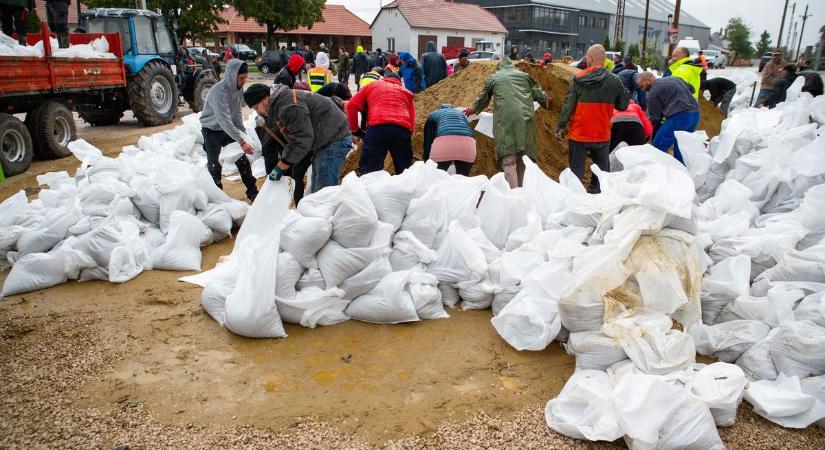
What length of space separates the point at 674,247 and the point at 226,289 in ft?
8.02

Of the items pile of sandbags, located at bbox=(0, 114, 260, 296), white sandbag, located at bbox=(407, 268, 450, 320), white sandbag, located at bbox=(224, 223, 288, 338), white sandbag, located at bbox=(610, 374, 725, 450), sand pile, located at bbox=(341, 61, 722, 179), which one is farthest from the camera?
sand pile, located at bbox=(341, 61, 722, 179)

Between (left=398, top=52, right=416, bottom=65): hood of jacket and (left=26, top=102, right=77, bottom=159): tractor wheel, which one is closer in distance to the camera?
(left=26, top=102, right=77, bottom=159): tractor wheel

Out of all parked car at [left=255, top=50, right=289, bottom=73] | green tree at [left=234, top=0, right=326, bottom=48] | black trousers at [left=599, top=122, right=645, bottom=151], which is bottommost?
black trousers at [left=599, top=122, right=645, bottom=151]

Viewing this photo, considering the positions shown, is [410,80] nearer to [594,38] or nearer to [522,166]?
[522,166]

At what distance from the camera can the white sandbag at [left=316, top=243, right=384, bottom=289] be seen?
304 cm

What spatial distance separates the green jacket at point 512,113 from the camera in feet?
15.4

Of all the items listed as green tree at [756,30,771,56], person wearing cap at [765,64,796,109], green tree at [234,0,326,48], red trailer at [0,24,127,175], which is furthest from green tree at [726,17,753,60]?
red trailer at [0,24,127,175]

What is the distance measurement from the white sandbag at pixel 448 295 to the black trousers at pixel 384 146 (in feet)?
4.64

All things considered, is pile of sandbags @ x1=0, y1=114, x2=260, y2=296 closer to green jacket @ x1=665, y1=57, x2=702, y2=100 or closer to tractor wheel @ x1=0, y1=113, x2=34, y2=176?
tractor wheel @ x1=0, y1=113, x2=34, y2=176

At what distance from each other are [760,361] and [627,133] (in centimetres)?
331

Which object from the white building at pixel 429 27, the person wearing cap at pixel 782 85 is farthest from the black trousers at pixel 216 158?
the white building at pixel 429 27

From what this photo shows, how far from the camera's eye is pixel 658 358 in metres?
2.32

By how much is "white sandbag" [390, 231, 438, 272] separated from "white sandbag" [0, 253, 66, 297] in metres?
2.26

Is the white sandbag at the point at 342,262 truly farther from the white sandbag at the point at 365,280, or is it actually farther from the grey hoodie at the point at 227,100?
the grey hoodie at the point at 227,100
